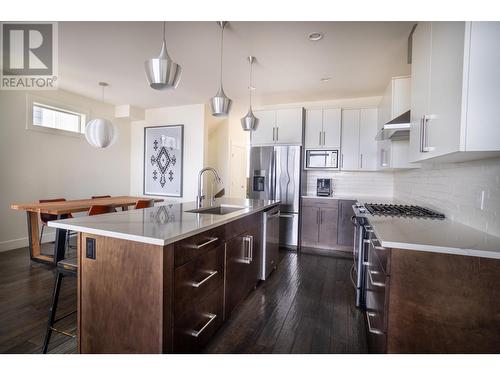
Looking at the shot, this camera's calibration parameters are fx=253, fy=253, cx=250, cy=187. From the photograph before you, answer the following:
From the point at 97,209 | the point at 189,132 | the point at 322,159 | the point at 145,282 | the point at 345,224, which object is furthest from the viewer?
the point at 189,132

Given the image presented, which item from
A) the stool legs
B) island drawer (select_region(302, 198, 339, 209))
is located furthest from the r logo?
island drawer (select_region(302, 198, 339, 209))

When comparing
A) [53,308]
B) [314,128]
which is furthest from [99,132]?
[314,128]

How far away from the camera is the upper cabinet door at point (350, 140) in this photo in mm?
4094

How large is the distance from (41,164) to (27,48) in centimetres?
186

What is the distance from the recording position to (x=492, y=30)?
1.07m

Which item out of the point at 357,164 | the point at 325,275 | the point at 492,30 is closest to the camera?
the point at 492,30

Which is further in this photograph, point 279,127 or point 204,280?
point 279,127

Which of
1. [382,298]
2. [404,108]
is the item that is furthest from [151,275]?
[404,108]

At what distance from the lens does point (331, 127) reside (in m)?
4.18

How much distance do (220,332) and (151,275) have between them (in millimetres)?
896

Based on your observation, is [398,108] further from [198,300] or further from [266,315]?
[198,300]

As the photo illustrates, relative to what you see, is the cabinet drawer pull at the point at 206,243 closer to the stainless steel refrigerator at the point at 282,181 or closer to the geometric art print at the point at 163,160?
the stainless steel refrigerator at the point at 282,181

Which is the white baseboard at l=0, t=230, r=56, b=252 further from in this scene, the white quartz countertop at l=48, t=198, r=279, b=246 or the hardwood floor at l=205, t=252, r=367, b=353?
the hardwood floor at l=205, t=252, r=367, b=353
